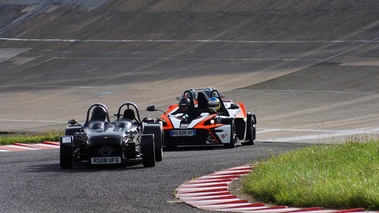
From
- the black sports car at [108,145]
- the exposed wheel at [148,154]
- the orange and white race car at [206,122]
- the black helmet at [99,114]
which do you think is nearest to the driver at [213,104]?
the orange and white race car at [206,122]

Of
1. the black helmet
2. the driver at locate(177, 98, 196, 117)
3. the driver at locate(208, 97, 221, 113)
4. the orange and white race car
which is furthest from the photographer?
the driver at locate(208, 97, 221, 113)

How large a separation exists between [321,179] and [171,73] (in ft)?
105

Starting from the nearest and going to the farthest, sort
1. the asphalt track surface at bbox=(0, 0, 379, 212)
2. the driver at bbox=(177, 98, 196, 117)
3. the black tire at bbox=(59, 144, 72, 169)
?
the asphalt track surface at bbox=(0, 0, 379, 212) < the black tire at bbox=(59, 144, 72, 169) < the driver at bbox=(177, 98, 196, 117)

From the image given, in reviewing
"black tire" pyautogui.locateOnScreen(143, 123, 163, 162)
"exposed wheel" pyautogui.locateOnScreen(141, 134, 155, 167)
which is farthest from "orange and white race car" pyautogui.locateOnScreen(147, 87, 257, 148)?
"exposed wheel" pyautogui.locateOnScreen(141, 134, 155, 167)

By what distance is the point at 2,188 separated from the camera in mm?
13953

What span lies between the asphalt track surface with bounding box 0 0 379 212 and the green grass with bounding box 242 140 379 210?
115 centimetres

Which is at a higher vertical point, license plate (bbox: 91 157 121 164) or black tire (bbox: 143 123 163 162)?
black tire (bbox: 143 123 163 162)

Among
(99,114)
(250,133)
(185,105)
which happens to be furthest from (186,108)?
(99,114)

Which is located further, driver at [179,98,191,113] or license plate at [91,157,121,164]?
driver at [179,98,191,113]

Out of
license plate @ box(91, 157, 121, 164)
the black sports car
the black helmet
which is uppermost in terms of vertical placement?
the black helmet

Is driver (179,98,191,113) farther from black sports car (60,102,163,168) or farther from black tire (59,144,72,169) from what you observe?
black tire (59,144,72,169)

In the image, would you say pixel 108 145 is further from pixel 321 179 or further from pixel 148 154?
pixel 321 179

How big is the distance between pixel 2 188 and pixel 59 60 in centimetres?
3793

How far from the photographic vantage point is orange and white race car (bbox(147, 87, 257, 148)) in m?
22.0
